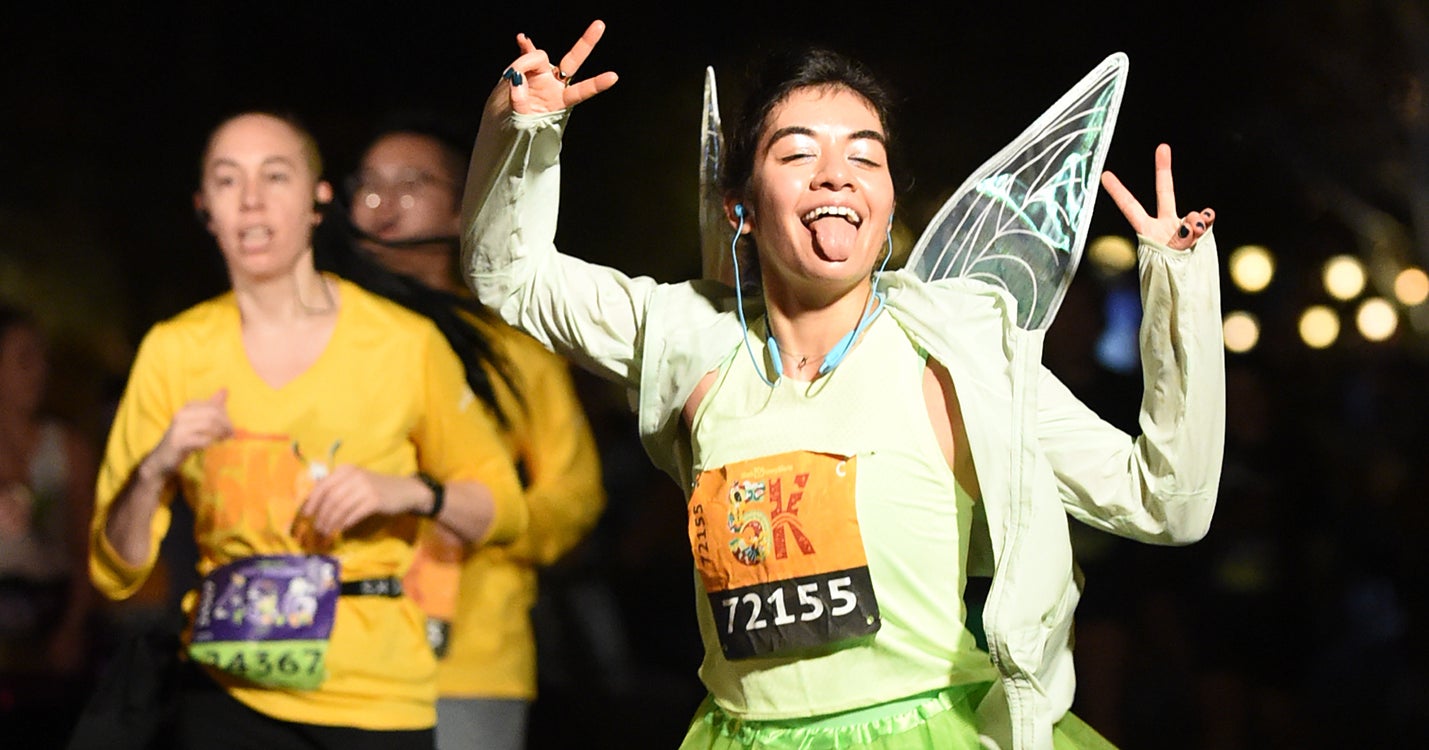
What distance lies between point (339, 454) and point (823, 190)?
1274 mm

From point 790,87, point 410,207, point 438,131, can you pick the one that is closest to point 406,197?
point 410,207

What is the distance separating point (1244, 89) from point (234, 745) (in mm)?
2294

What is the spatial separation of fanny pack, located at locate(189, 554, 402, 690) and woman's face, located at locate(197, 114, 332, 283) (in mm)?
571

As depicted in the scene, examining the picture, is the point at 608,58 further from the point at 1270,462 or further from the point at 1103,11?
the point at 1270,462

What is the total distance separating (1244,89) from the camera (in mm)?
3242

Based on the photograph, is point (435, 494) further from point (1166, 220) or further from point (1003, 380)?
point (1166, 220)

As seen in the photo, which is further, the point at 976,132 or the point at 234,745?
the point at 976,132

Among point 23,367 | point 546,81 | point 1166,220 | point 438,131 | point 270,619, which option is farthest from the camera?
point 23,367

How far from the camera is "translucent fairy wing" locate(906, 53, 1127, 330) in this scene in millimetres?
2035

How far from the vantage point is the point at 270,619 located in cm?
274

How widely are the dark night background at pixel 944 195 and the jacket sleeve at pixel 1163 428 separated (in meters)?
1.27

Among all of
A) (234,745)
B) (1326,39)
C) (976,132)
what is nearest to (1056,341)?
(976,132)

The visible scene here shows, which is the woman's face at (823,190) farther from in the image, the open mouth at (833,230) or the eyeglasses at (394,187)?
the eyeglasses at (394,187)

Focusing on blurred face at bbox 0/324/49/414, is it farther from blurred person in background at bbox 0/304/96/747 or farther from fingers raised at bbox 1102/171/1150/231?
A: fingers raised at bbox 1102/171/1150/231
